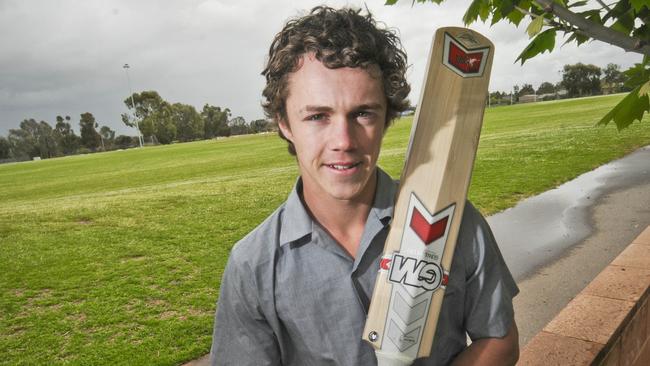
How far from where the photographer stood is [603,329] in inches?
87.5

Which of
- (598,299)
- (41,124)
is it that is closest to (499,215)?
(598,299)

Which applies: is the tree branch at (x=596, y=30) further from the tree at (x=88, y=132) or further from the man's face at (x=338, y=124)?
the tree at (x=88, y=132)

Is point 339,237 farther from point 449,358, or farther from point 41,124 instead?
point 41,124

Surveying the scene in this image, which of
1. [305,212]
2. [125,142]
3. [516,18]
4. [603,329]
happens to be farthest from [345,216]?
[125,142]

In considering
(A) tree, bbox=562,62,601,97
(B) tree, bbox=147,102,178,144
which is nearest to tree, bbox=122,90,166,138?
(B) tree, bbox=147,102,178,144

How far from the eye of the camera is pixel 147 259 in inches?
250

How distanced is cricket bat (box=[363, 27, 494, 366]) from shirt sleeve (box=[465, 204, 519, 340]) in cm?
9

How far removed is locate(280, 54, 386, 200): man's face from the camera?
119cm

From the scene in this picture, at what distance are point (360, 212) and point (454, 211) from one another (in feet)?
0.89

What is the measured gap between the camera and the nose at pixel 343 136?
1.18m

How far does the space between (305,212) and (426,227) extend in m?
0.34

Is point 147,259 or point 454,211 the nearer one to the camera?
point 454,211

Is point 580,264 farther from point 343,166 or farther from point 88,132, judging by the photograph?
point 88,132

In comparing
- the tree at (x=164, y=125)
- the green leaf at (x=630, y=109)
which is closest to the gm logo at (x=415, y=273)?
the green leaf at (x=630, y=109)
